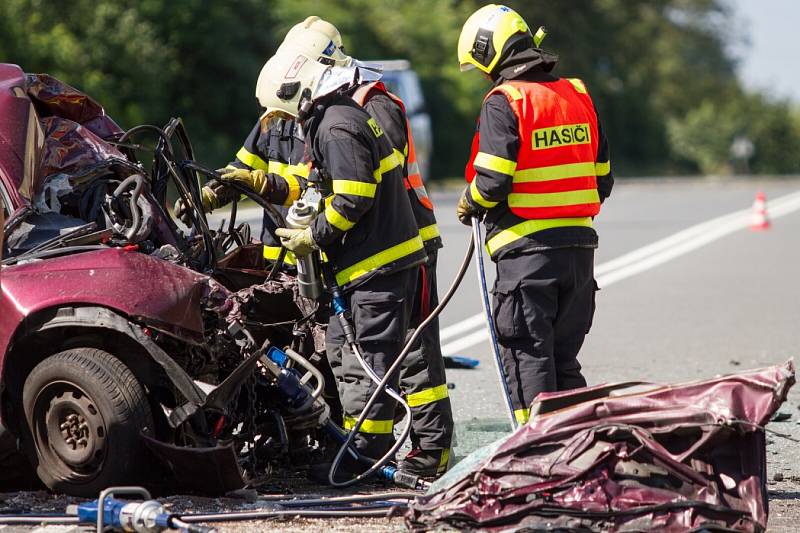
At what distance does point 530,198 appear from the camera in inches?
233

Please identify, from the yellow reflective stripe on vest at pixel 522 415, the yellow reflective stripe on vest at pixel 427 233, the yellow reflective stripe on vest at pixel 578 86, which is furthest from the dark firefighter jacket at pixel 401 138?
the yellow reflective stripe on vest at pixel 522 415

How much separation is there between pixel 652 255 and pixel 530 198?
11.4 m

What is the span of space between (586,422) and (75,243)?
2.22 m

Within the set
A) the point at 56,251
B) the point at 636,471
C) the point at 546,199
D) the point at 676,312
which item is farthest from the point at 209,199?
the point at 676,312

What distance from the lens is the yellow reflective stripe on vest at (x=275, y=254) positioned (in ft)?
21.3

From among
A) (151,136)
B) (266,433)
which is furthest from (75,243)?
(151,136)

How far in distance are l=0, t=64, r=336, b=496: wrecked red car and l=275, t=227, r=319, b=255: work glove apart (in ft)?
0.87

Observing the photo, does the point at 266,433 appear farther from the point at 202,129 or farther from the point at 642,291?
the point at 202,129

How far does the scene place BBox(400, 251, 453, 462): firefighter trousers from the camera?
20.1 ft

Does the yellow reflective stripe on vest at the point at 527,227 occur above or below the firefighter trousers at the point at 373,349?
above

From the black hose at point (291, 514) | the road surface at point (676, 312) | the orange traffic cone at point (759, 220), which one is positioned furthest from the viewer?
the orange traffic cone at point (759, 220)

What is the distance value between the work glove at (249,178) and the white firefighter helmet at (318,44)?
63 centimetres

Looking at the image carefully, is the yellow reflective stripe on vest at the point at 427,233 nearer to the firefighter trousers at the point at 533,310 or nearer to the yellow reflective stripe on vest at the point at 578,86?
the firefighter trousers at the point at 533,310

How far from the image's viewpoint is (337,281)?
19.7 feet
